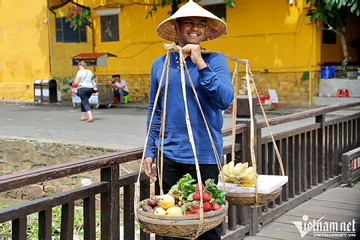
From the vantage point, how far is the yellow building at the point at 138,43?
1677 cm

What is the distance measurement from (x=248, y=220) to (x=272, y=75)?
13259mm

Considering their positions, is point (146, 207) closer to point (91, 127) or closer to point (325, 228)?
point (325, 228)

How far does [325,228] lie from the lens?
15.5 feet

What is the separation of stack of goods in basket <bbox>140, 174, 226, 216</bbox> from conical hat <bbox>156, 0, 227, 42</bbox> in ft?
3.01

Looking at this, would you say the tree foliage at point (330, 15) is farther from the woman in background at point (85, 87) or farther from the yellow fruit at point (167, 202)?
the yellow fruit at point (167, 202)

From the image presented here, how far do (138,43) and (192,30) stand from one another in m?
17.7

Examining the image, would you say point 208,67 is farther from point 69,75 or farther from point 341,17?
point 69,75

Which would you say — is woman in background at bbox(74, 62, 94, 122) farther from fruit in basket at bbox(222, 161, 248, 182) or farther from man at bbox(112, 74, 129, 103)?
fruit in basket at bbox(222, 161, 248, 182)

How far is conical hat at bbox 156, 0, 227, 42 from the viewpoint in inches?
113

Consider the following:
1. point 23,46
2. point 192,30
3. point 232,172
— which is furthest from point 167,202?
point 23,46

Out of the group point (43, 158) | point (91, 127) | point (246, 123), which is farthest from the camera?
point (91, 127)

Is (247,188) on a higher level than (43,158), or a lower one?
higher

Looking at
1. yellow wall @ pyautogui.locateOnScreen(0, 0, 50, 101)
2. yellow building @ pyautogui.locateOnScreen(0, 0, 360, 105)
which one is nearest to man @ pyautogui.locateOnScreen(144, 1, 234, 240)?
yellow building @ pyautogui.locateOnScreen(0, 0, 360, 105)

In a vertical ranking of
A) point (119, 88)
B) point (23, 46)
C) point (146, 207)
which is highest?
point (23, 46)
